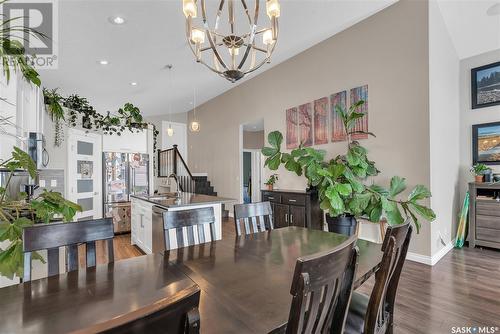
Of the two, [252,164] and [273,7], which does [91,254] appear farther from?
[252,164]

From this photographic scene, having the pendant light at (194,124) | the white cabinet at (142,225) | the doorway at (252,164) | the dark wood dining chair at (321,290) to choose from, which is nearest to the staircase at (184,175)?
the pendant light at (194,124)

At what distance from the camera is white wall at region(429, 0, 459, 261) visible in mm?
3441

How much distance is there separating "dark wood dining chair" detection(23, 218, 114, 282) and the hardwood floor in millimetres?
2316

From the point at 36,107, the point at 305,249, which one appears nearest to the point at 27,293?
the point at 305,249

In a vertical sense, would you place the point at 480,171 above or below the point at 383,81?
below

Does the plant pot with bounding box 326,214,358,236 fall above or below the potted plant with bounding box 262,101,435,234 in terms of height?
below

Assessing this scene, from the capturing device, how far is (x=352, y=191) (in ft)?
11.6

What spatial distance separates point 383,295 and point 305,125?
13.4 ft

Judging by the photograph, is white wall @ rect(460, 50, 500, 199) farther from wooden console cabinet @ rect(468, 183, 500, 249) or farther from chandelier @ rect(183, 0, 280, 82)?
chandelier @ rect(183, 0, 280, 82)

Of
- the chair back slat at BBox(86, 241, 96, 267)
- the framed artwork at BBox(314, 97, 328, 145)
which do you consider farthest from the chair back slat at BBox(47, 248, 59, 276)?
the framed artwork at BBox(314, 97, 328, 145)

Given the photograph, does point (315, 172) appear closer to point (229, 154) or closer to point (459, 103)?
point (459, 103)

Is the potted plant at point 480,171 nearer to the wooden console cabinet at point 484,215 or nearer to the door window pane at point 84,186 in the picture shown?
the wooden console cabinet at point 484,215

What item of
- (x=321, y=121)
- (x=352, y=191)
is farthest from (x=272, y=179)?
(x=352, y=191)

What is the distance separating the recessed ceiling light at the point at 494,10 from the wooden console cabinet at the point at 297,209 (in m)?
3.58
